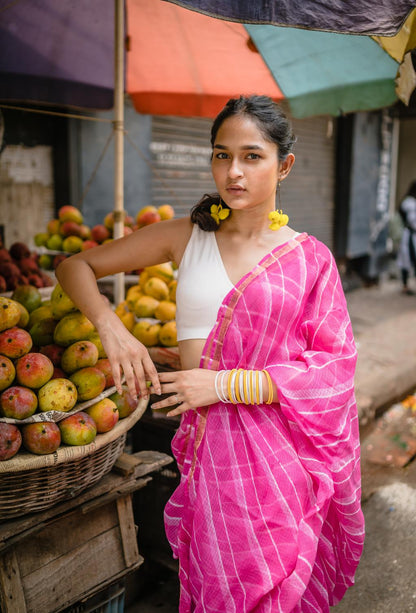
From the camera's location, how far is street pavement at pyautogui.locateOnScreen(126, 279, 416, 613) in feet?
8.48

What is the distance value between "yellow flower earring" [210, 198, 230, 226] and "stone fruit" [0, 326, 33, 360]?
2.76ft

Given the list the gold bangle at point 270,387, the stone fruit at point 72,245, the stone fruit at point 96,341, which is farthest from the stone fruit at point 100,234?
the gold bangle at point 270,387

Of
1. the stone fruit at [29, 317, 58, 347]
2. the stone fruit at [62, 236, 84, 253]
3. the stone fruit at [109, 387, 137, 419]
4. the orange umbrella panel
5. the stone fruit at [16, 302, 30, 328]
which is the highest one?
the orange umbrella panel

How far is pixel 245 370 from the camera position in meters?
1.71

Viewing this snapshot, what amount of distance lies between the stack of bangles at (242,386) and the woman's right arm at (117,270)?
0.20 m

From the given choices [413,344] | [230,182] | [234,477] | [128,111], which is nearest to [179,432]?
[234,477]

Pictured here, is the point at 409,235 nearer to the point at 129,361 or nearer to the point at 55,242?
the point at 55,242

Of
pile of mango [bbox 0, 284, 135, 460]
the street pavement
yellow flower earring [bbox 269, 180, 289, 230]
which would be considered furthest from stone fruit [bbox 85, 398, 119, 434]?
the street pavement

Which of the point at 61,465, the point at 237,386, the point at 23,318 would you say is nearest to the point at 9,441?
the point at 61,465

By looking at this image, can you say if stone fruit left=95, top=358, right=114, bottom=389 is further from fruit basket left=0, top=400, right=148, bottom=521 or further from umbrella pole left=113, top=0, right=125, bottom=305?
umbrella pole left=113, top=0, right=125, bottom=305

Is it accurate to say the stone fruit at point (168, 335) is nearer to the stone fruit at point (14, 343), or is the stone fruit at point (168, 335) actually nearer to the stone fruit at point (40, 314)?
the stone fruit at point (40, 314)

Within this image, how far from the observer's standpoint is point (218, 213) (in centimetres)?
193

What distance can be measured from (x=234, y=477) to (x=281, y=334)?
0.49 m

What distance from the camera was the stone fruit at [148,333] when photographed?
280 centimetres
